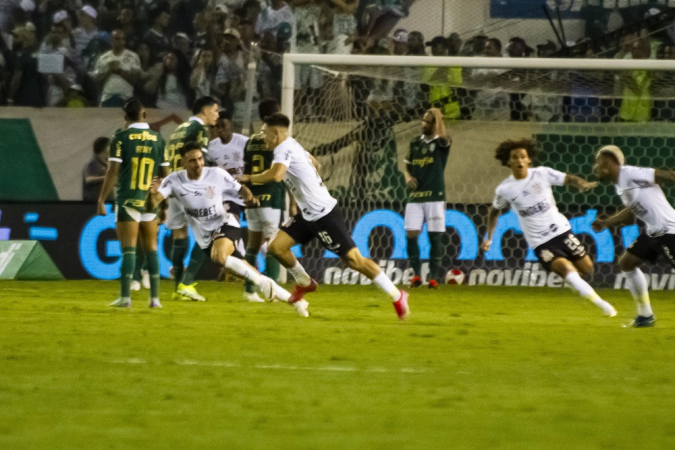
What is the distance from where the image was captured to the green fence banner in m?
15.9

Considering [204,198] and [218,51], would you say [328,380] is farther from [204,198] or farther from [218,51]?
[218,51]

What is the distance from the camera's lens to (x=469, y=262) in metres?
16.1

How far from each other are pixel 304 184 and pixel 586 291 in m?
2.57

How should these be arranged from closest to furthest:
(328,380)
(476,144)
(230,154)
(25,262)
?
(328,380) < (230,154) < (25,262) < (476,144)

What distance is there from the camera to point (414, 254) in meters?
15.2

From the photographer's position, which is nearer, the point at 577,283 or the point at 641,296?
the point at 641,296

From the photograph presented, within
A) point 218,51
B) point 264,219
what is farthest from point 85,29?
point 264,219

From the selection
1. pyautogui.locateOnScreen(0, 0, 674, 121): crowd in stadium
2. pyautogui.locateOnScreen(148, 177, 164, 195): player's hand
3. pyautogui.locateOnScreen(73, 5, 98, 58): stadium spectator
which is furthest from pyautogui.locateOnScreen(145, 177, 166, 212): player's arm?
pyautogui.locateOnScreen(73, 5, 98, 58): stadium spectator

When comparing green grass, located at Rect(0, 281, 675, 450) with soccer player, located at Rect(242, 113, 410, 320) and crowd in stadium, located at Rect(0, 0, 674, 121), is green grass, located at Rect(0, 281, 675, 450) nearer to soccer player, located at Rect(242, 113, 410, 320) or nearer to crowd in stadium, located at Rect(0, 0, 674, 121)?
soccer player, located at Rect(242, 113, 410, 320)

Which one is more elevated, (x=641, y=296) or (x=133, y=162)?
(x=133, y=162)

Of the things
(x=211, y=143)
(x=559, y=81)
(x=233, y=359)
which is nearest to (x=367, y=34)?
(x=559, y=81)

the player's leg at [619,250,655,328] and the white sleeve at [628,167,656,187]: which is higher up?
the white sleeve at [628,167,656,187]

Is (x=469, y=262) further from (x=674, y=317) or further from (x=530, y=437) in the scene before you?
(x=530, y=437)

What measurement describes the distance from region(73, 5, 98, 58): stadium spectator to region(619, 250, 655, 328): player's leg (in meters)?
10.1
